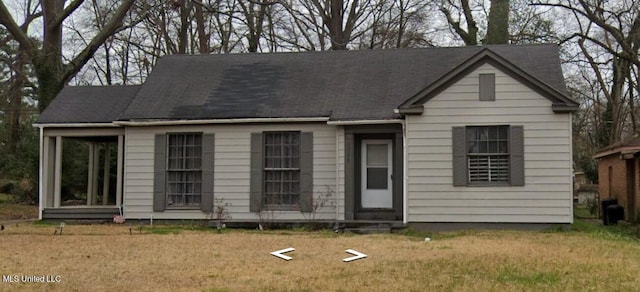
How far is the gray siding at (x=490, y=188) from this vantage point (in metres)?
14.5

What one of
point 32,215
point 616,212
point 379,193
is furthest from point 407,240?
point 32,215

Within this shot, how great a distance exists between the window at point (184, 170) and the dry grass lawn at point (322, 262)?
257cm

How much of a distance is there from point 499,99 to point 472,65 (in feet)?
3.08

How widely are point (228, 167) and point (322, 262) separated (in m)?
6.98

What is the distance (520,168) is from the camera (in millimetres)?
14586

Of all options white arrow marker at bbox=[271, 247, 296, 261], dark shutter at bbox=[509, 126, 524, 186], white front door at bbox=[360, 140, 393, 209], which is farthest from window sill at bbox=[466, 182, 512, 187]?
white arrow marker at bbox=[271, 247, 296, 261]

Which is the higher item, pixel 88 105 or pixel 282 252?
pixel 88 105

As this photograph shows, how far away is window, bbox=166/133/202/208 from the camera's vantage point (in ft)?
55.0

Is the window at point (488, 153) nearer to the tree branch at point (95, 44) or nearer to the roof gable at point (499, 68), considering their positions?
the roof gable at point (499, 68)

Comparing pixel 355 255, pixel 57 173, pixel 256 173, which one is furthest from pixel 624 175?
pixel 57 173

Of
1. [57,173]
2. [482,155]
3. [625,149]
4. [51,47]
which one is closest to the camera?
[482,155]

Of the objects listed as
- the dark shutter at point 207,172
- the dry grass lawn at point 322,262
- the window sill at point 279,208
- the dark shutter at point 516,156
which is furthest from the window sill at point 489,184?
the dark shutter at point 207,172

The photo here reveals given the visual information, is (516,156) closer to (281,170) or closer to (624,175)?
(281,170)

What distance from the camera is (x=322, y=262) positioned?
997 cm
